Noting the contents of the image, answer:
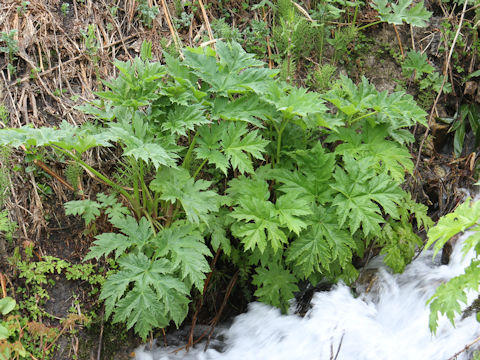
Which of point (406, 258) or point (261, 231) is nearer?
point (261, 231)

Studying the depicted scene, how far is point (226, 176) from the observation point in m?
2.93

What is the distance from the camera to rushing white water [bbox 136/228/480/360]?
296cm

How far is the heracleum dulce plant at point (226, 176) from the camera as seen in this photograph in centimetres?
268

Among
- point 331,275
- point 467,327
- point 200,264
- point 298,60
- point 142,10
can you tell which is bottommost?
point 467,327

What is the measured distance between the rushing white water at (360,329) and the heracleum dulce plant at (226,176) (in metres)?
0.18

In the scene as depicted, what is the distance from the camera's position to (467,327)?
9.49ft

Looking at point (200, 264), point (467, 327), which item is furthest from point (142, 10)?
point (467, 327)

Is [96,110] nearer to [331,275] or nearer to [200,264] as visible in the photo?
[200,264]

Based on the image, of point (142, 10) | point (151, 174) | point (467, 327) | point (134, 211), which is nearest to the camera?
point (467, 327)

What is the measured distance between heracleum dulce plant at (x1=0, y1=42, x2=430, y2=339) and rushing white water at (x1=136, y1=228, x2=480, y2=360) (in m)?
0.18

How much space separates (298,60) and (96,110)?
2129 mm

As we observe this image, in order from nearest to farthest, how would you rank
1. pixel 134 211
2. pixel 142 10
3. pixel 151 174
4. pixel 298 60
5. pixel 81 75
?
pixel 134 211 < pixel 151 174 < pixel 81 75 < pixel 142 10 < pixel 298 60

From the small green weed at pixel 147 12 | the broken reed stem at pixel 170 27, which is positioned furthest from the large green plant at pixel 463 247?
the small green weed at pixel 147 12

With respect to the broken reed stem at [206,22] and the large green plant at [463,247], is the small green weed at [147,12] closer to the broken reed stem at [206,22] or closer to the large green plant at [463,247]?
the broken reed stem at [206,22]
